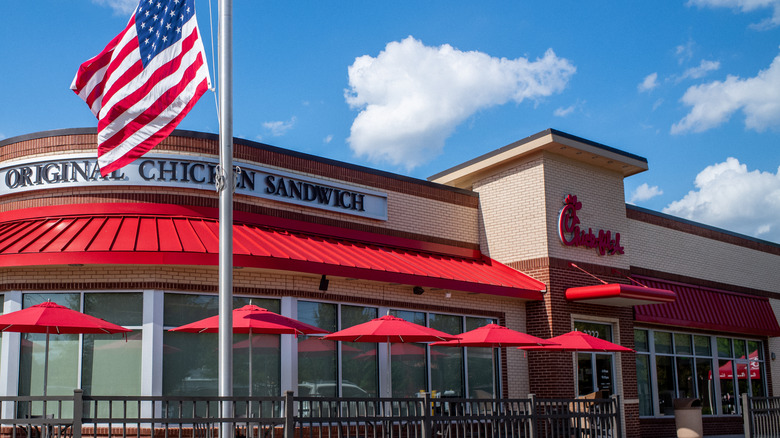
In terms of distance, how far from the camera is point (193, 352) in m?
13.9

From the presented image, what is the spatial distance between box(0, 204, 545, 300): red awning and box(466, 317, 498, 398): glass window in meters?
0.99

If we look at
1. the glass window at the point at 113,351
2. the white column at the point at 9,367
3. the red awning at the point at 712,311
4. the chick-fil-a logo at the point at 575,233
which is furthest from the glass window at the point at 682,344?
the white column at the point at 9,367

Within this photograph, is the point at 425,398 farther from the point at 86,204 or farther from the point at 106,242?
the point at 86,204

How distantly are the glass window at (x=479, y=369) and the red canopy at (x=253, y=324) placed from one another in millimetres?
6058

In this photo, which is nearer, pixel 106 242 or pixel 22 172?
pixel 106 242

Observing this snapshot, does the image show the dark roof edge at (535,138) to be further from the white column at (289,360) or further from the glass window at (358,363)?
the white column at (289,360)

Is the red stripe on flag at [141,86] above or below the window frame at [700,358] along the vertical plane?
above

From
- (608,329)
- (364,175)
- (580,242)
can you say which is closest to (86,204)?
(364,175)

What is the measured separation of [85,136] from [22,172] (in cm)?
148

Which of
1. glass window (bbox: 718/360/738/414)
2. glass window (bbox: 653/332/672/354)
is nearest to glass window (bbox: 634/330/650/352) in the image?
glass window (bbox: 653/332/672/354)

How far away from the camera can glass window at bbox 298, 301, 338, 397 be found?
49.4 feet

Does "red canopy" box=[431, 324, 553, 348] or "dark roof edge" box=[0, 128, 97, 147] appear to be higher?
"dark roof edge" box=[0, 128, 97, 147]

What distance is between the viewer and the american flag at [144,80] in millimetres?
10055

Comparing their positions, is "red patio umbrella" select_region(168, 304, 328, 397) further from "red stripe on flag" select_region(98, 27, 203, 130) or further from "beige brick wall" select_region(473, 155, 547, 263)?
"beige brick wall" select_region(473, 155, 547, 263)
